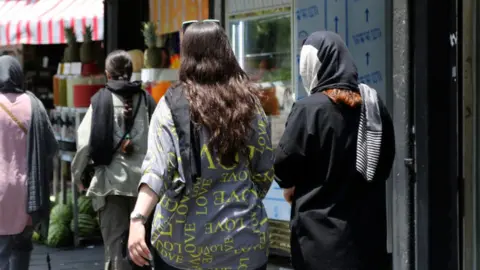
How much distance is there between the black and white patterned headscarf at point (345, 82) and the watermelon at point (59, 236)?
579 cm

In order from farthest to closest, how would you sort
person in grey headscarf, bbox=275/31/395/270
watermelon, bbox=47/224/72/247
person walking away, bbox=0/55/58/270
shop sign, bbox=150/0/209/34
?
1. watermelon, bbox=47/224/72/247
2. shop sign, bbox=150/0/209/34
3. person walking away, bbox=0/55/58/270
4. person in grey headscarf, bbox=275/31/395/270

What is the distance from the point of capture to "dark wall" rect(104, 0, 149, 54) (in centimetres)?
1023

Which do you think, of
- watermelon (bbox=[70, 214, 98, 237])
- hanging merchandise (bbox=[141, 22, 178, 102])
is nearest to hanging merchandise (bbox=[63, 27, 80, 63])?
hanging merchandise (bbox=[141, 22, 178, 102])

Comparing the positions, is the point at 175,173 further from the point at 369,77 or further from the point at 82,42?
the point at 82,42

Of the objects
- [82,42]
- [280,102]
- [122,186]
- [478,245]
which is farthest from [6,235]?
[82,42]

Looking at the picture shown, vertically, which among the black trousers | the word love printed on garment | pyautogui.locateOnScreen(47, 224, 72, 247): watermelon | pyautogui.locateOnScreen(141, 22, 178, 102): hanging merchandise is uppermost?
pyautogui.locateOnScreen(141, 22, 178, 102): hanging merchandise

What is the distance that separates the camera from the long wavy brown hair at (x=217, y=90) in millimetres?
3555

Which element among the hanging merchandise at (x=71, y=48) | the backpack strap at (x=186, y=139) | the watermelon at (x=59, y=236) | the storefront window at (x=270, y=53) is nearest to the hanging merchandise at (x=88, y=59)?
the hanging merchandise at (x=71, y=48)

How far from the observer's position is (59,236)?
363 inches

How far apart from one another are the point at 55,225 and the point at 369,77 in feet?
14.5

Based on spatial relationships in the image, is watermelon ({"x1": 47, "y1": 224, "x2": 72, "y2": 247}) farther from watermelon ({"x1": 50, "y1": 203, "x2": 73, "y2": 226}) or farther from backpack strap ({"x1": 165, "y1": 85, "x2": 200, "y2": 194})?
backpack strap ({"x1": 165, "y1": 85, "x2": 200, "y2": 194})

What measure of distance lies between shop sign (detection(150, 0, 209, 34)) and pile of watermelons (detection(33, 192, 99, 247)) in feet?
6.89

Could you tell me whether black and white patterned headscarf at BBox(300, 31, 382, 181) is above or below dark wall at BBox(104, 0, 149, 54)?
below

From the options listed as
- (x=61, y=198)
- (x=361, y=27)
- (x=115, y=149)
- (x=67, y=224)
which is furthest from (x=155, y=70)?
(x=361, y=27)
